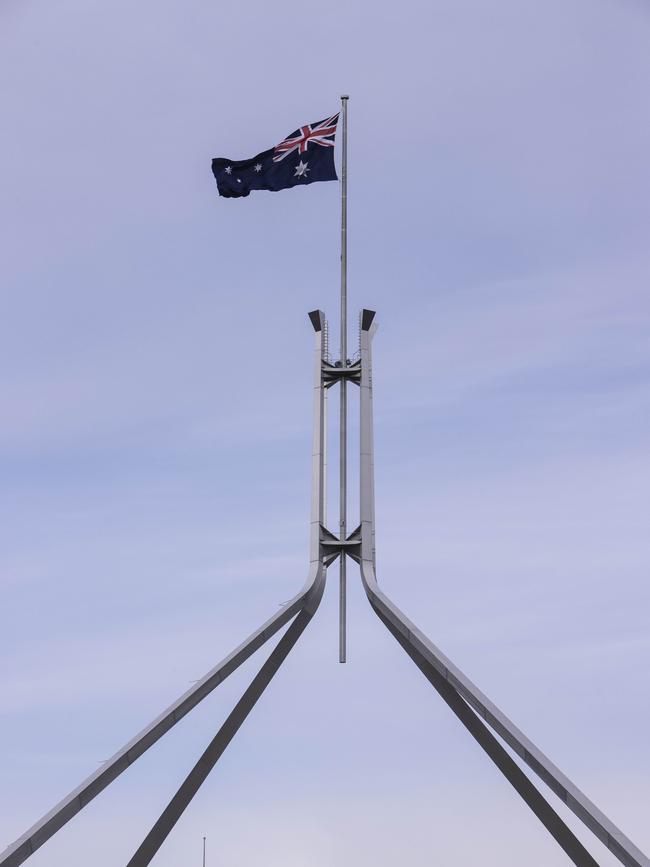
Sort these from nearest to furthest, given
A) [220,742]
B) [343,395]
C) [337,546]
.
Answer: [220,742] → [337,546] → [343,395]

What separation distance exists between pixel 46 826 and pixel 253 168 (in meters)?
17.7

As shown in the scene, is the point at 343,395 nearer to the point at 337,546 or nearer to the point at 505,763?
the point at 337,546

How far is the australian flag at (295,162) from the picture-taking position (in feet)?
124

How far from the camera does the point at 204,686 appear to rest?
3212 centimetres

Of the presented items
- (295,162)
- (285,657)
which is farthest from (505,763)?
(295,162)

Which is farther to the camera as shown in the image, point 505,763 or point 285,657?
point 285,657

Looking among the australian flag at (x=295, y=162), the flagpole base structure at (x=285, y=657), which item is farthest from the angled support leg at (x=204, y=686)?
the australian flag at (x=295, y=162)

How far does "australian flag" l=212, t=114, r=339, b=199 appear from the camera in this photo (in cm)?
3784

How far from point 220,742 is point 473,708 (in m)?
5.87

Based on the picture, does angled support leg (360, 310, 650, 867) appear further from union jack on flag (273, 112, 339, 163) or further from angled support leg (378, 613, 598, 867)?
union jack on flag (273, 112, 339, 163)

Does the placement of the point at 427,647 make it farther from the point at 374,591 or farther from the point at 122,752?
the point at 122,752

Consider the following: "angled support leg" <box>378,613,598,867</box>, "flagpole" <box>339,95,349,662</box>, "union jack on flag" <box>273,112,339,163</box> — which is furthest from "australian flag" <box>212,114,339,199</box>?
"angled support leg" <box>378,613,598,867</box>

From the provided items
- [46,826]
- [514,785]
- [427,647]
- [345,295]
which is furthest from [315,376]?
[46,826]

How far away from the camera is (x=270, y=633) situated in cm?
3434
